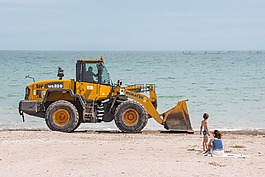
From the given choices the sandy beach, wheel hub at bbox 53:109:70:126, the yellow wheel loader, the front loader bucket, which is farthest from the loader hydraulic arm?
wheel hub at bbox 53:109:70:126

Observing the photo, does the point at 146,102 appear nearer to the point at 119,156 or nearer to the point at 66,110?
the point at 66,110

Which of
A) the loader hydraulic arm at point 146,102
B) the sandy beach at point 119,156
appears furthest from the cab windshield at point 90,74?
the sandy beach at point 119,156

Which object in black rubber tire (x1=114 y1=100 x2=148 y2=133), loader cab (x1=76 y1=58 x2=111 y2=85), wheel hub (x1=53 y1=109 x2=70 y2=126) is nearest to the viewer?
black rubber tire (x1=114 y1=100 x2=148 y2=133)

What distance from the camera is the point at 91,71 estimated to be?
57.2ft

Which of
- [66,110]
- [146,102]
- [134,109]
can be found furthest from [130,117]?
[66,110]

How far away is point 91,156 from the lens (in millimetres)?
12852

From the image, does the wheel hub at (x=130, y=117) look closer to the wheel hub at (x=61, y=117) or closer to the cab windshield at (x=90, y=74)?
the cab windshield at (x=90, y=74)

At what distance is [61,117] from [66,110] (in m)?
0.29

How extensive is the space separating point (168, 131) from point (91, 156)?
597cm

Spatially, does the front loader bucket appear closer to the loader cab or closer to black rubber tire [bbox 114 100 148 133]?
black rubber tire [bbox 114 100 148 133]

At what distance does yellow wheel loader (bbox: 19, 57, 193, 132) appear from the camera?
1723 cm

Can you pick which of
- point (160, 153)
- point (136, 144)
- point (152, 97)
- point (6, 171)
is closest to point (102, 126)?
point (152, 97)

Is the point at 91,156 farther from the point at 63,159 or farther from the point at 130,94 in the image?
the point at 130,94

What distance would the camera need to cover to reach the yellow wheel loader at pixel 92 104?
17234mm
